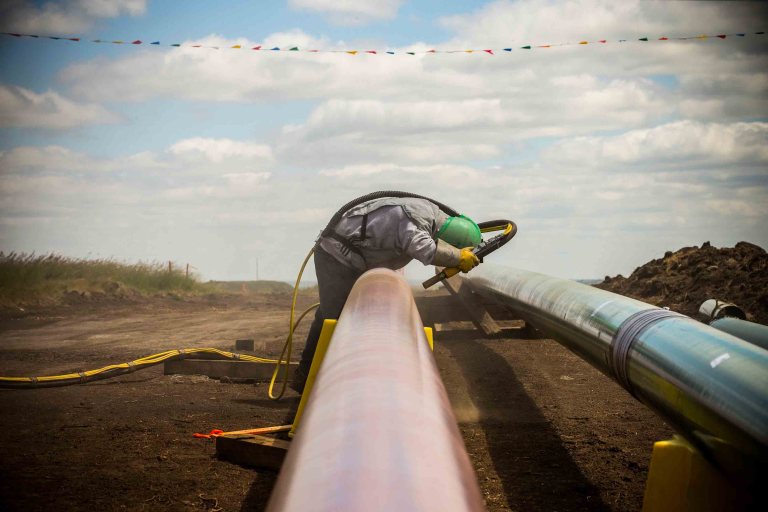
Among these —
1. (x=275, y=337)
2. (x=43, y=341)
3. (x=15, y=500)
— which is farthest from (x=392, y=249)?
(x=43, y=341)

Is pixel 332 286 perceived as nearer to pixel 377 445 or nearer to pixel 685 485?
pixel 685 485

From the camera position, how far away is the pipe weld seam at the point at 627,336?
135 inches

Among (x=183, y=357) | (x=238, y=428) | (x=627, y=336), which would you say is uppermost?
(x=627, y=336)

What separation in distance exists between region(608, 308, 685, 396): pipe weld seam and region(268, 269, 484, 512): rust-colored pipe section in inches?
63.0

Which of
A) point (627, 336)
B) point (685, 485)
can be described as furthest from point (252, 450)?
point (685, 485)

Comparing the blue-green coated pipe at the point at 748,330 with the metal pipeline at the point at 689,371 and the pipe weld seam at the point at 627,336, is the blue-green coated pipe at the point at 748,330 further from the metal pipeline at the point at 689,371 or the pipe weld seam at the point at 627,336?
the pipe weld seam at the point at 627,336

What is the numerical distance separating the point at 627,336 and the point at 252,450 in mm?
2151

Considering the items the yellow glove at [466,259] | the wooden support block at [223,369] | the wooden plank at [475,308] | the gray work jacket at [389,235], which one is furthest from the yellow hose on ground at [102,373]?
the wooden plank at [475,308]

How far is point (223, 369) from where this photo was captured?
7.06 metres

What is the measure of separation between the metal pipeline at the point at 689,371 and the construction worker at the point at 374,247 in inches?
45.0

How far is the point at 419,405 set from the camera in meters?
1.66

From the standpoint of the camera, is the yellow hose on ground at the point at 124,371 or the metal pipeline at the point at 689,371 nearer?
the metal pipeline at the point at 689,371

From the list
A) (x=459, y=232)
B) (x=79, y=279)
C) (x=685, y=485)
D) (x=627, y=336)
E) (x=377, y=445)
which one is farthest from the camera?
(x=79, y=279)

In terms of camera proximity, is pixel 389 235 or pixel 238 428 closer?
pixel 238 428
